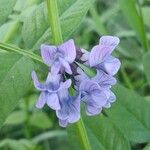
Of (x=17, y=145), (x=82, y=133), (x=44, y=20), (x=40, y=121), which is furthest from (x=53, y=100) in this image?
(x=40, y=121)

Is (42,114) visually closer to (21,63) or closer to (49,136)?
(49,136)

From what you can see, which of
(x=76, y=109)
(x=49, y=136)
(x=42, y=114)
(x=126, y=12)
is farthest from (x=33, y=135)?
(x=76, y=109)

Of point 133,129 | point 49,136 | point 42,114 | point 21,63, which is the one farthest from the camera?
point 42,114

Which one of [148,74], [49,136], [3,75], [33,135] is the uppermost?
[3,75]

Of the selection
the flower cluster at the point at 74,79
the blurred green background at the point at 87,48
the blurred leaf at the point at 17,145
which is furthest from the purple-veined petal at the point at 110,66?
the blurred leaf at the point at 17,145

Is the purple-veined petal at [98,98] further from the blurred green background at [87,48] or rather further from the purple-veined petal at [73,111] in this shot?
the blurred green background at [87,48]

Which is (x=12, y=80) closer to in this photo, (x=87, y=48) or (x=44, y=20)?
(x=44, y=20)
